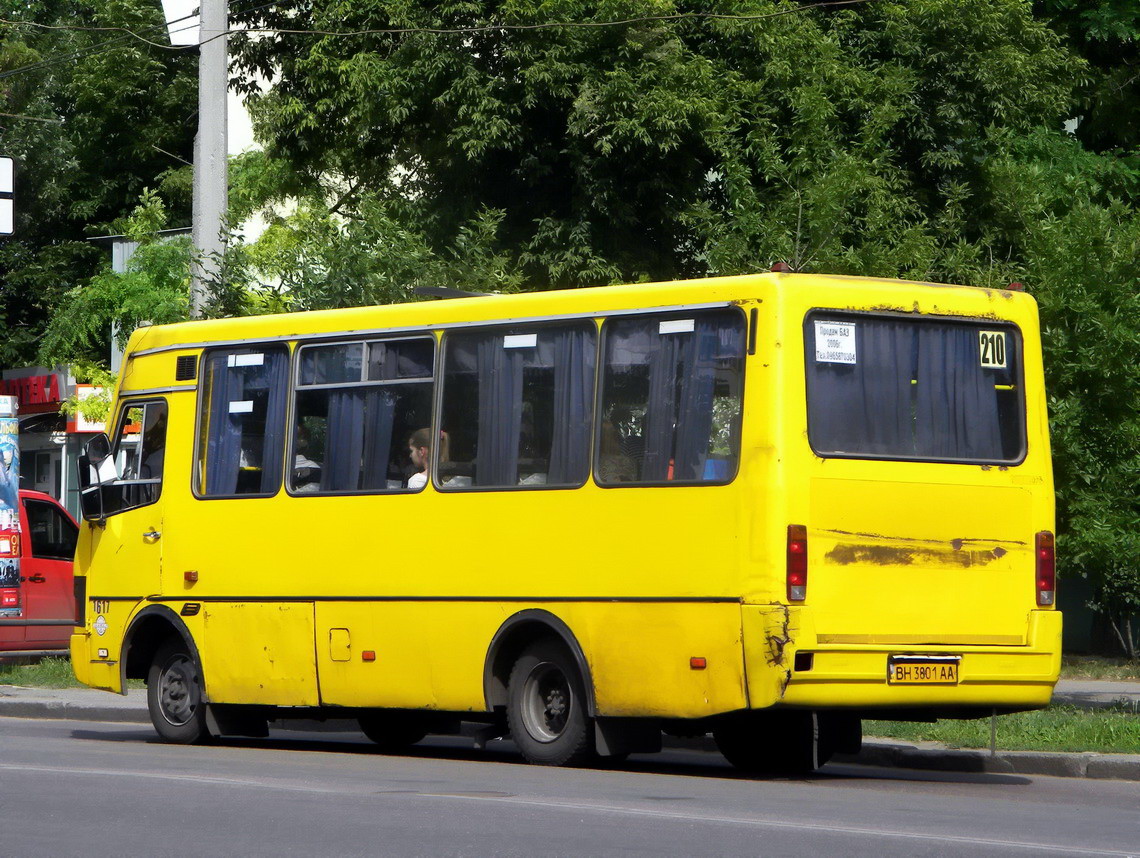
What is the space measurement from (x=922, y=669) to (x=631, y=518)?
73.4 inches

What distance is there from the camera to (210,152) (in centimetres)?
1905

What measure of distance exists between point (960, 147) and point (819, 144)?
3.40m

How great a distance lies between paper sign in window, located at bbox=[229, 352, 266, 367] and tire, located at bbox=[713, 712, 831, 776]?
4.14 meters

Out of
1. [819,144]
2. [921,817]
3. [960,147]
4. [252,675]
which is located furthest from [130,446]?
[960,147]

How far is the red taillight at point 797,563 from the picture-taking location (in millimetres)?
11125

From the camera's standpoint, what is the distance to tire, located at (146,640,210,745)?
1453 centimetres

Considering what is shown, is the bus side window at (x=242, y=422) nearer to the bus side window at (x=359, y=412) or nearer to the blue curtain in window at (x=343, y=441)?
the bus side window at (x=359, y=412)

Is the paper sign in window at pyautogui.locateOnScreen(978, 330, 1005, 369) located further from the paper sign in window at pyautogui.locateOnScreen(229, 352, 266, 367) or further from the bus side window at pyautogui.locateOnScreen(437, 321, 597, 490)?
the paper sign in window at pyautogui.locateOnScreen(229, 352, 266, 367)

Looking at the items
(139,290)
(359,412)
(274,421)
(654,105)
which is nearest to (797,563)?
(359,412)

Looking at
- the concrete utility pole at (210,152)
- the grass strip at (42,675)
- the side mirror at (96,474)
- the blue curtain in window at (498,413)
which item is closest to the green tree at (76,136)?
the grass strip at (42,675)

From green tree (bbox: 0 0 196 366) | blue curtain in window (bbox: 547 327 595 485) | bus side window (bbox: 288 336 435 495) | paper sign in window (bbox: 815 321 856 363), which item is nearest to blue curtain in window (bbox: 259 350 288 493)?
bus side window (bbox: 288 336 435 495)

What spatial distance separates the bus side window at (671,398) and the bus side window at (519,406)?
0.62ft

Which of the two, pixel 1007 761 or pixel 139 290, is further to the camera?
pixel 139 290

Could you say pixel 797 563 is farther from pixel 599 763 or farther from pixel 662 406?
pixel 599 763
